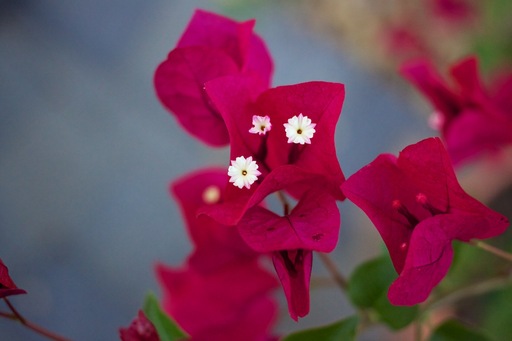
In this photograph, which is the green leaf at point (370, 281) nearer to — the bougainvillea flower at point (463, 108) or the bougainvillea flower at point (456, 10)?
the bougainvillea flower at point (463, 108)

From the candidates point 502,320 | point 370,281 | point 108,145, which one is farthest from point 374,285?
point 108,145

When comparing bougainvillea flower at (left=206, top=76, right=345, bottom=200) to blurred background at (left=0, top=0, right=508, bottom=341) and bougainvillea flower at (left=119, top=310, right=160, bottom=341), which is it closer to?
bougainvillea flower at (left=119, top=310, right=160, bottom=341)

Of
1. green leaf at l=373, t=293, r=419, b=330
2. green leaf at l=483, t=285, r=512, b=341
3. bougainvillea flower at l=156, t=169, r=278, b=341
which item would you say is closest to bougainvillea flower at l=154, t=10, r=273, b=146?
bougainvillea flower at l=156, t=169, r=278, b=341

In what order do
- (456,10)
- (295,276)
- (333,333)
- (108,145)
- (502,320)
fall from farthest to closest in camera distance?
1. (108,145)
2. (456,10)
3. (502,320)
4. (333,333)
5. (295,276)

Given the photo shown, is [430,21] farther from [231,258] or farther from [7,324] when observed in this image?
[7,324]

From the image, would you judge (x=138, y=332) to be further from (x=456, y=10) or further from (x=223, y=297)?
(x=456, y=10)
